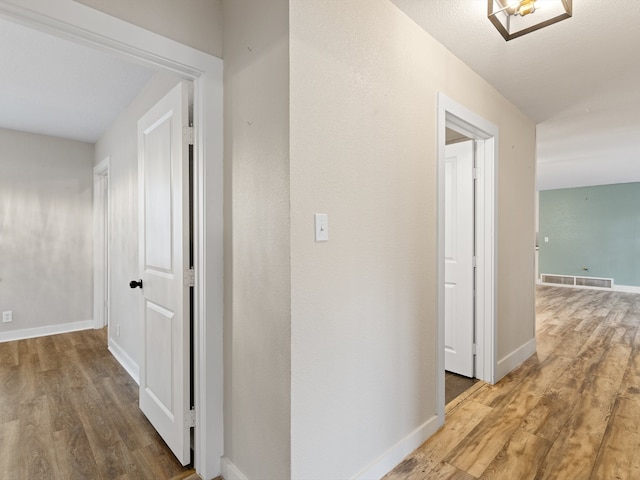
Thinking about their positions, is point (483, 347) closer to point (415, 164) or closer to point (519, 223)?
point (519, 223)

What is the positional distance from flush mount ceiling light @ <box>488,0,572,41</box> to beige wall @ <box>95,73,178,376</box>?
7.27 feet

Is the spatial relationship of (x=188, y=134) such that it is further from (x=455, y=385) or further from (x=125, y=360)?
(x=455, y=385)

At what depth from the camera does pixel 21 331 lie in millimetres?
3988

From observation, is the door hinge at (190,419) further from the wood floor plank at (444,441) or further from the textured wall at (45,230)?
the textured wall at (45,230)

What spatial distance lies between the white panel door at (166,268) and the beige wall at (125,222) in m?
0.64

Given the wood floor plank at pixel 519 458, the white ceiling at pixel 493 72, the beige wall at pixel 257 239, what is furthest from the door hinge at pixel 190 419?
the white ceiling at pixel 493 72

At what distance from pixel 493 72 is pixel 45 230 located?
501 centimetres

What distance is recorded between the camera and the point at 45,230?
413 centimetres

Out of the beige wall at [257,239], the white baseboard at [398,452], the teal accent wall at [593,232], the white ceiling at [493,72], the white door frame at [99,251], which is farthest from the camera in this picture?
the teal accent wall at [593,232]

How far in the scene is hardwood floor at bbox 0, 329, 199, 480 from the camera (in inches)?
71.6

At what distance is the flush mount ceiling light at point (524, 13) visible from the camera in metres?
1.50

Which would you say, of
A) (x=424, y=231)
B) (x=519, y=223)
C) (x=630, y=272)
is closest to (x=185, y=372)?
(x=424, y=231)

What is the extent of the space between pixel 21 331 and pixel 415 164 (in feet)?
15.7

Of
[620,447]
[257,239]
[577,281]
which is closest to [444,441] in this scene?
[620,447]
